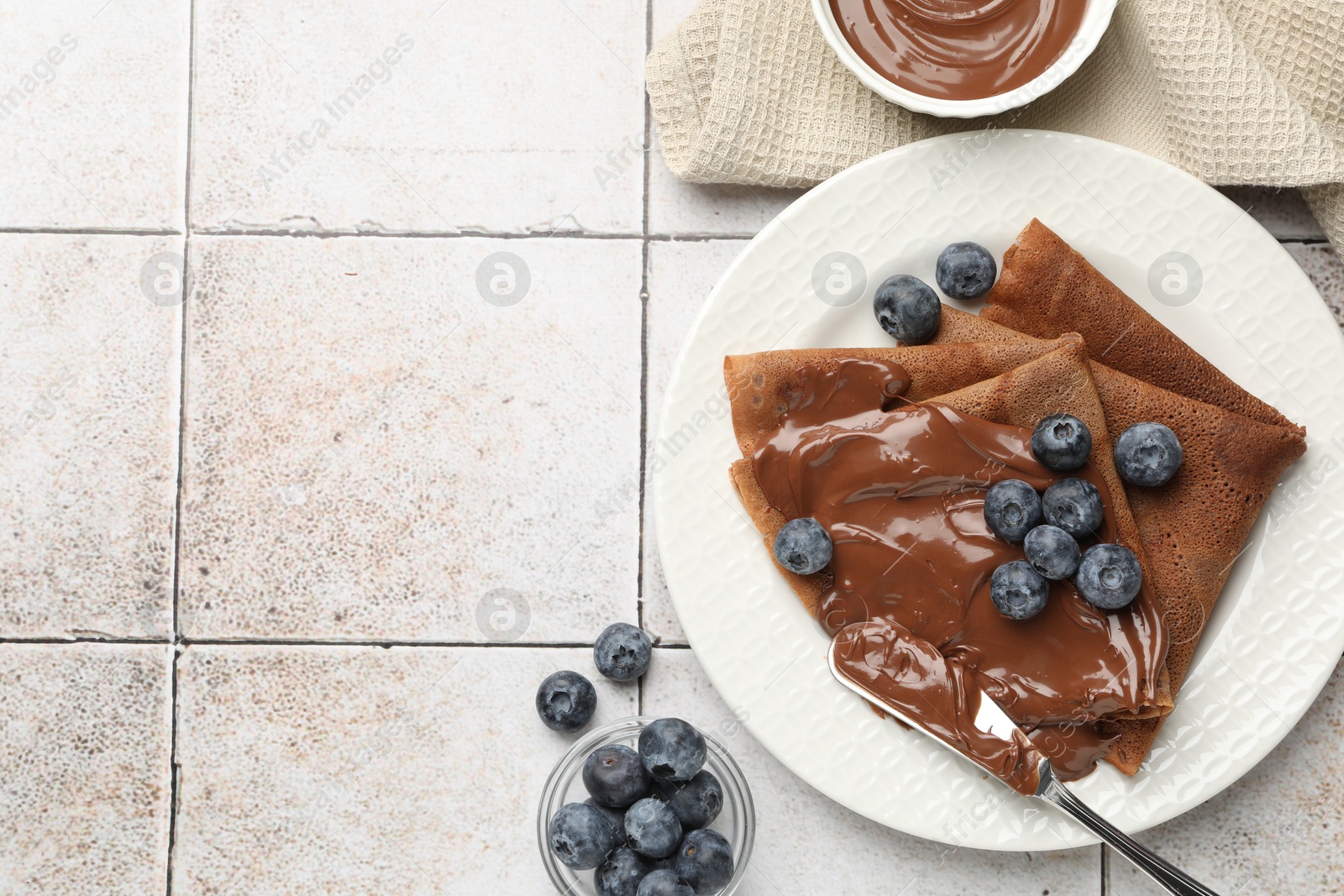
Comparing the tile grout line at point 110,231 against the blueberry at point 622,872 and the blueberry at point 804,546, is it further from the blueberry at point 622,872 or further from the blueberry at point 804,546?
the blueberry at point 622,872

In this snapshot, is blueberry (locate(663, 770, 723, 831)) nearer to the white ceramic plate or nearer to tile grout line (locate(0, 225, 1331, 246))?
the white ceramic plate

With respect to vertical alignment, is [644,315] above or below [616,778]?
above

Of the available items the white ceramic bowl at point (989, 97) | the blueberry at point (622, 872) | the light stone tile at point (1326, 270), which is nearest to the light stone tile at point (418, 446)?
the blueberry at point (622, 872)

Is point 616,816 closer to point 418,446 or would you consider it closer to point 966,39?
point 418,446

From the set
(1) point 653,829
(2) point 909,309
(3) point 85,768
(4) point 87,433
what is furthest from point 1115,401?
(3) point 85,768

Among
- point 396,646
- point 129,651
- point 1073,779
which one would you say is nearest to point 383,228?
point 396,646

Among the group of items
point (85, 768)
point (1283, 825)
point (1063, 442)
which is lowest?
point (85, 768)

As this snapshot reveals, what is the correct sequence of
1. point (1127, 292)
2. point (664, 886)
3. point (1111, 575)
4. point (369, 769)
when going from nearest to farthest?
point (1111, 575) < point (664, 886) < point (1127, 292) < point (369, 769)
